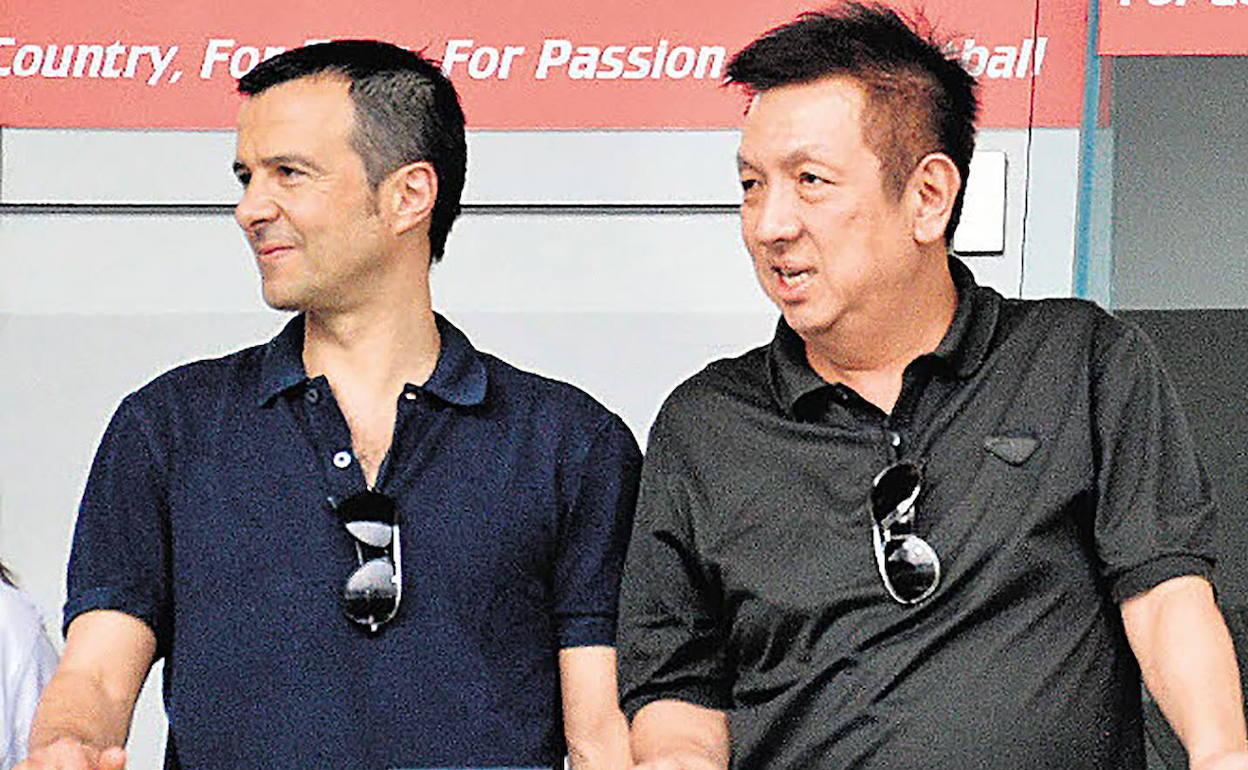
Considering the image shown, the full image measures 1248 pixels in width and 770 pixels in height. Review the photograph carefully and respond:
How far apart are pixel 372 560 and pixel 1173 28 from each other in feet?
5.07

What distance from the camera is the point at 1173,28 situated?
4.48 m

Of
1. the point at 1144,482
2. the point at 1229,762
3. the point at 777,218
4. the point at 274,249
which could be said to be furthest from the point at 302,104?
the point at 1229,762

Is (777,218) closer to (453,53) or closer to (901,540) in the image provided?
(901,540)

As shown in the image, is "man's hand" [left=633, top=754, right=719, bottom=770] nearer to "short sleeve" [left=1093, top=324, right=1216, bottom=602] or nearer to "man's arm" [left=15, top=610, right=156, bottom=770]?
"short sleeve" [left=1093, top=324, right=1216, bottom=602]

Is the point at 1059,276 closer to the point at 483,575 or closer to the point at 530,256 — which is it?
the point at 530,256

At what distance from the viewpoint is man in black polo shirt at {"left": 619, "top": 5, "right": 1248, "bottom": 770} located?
334 cm

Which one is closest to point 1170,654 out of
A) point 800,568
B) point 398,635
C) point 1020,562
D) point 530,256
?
point 1020,562

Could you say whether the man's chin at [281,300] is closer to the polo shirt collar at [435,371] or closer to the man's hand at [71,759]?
the polo shirt collar at [435,371]

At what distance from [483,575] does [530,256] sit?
41.3 inches

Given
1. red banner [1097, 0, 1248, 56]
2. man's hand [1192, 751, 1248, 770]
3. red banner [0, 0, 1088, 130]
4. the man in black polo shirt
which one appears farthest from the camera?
red banner [0, 0, 1088, 130]

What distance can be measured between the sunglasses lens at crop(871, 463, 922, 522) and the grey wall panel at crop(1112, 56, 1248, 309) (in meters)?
1.18

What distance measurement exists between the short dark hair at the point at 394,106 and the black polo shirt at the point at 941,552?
56cm

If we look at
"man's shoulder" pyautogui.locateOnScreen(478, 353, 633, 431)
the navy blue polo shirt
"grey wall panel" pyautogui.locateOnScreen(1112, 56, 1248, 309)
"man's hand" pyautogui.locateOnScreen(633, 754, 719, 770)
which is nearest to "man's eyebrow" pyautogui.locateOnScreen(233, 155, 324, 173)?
the navy blue polo shirt

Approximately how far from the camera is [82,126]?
15.2ft
